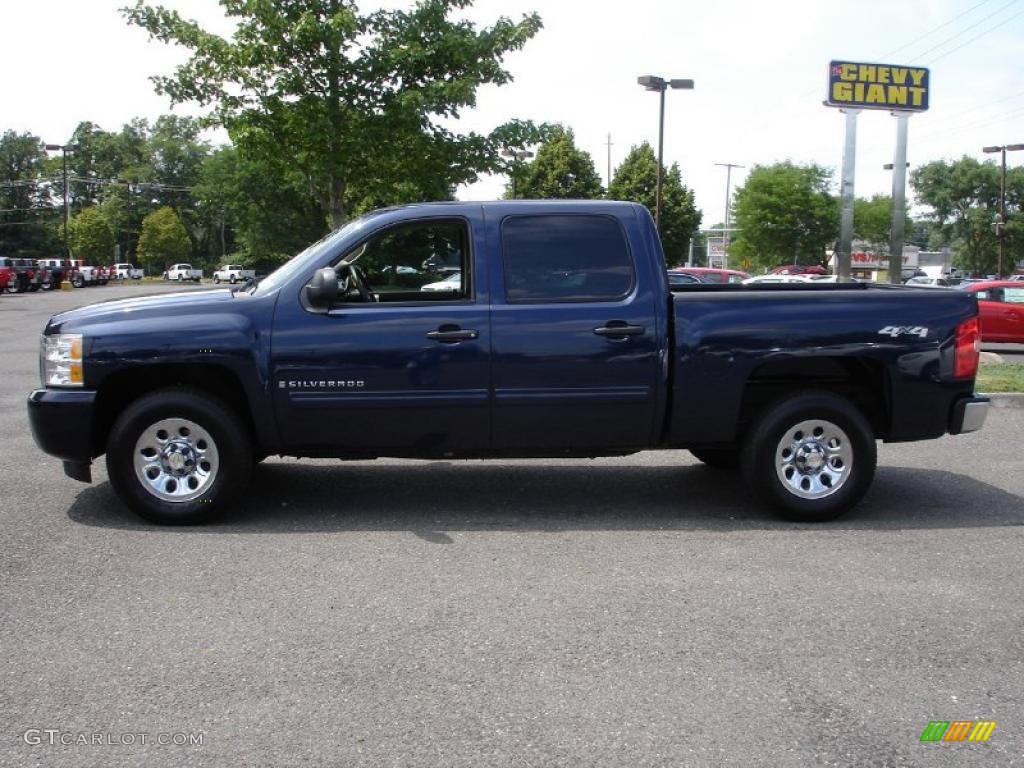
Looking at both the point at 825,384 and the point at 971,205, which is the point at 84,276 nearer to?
the point at 825,384

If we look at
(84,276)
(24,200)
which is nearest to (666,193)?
(84,276)

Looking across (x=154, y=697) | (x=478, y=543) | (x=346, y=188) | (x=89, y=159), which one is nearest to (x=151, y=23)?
(x=346, y=188)

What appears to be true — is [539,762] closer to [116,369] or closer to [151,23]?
[116,369]

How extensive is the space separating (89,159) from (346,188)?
375 feet

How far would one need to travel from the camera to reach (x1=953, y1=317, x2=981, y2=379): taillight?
597 cm

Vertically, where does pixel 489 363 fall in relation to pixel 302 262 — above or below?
below

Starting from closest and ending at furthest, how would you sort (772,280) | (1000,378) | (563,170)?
1. (1000,378)
2. (772,280)
3. (563,170)

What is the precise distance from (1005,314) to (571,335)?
51.8 ft

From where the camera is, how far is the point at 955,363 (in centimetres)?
598

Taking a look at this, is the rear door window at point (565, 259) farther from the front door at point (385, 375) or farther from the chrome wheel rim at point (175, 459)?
the chrome wheel rim at point (175, 459)

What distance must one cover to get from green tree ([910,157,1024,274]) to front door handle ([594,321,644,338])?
77.7 m

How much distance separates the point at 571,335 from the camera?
5.75 meters

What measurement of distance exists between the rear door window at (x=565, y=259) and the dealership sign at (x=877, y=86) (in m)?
16.8

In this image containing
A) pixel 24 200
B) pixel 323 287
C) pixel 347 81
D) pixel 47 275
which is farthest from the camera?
pixel 24 200
